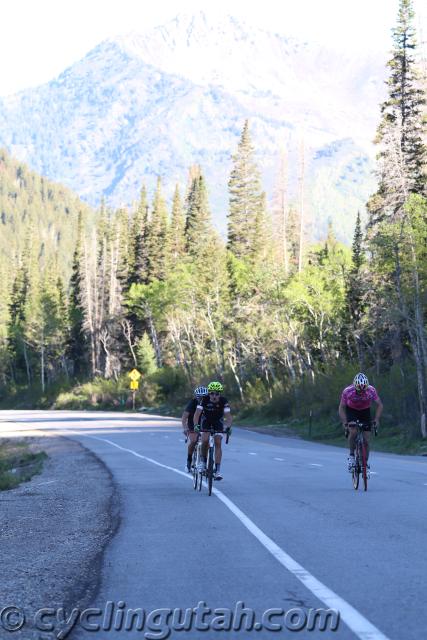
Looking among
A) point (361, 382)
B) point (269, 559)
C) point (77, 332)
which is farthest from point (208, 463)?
point (77, 332)

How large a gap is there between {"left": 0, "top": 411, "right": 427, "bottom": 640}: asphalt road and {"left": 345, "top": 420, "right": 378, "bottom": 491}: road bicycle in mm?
266

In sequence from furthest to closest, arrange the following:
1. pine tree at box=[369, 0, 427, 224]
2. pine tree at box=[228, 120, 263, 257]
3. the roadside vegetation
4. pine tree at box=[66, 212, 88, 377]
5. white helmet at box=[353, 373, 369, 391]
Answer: pine tree at box=[66, 212, 88, 377] → pine tree at box=[228, 120, 263, 257] → pine tree at box=[369, 0, 427, 224] → the roadside vegetation → white helmet at box=[353, 373, 369, 391]

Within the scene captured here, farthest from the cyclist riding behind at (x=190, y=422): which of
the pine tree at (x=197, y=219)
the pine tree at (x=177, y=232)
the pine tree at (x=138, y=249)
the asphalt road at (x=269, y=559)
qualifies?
the pine tree at (x=197, y=219)

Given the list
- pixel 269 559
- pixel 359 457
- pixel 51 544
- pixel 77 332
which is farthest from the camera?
pixel 77 332

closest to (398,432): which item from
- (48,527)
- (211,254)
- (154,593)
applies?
(48,527)

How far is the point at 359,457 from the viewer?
54.6 ft

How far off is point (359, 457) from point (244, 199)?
76279 millimetres

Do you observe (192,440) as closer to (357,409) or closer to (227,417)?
(227,417)

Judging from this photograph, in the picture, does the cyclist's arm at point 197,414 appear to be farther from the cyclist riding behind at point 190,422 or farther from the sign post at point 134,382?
the sign post at point 134,382

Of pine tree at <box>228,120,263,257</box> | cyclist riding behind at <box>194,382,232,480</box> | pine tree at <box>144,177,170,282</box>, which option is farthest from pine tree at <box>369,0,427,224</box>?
pine tree at <box>144,177,170,282</box>

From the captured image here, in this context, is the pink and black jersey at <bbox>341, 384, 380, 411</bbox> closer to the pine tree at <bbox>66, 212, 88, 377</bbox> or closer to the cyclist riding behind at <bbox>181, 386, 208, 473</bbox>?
the cyclist riding behind at <bbox>181, 386, 208, 473</bbox>

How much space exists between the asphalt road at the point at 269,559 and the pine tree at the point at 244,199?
7038cm

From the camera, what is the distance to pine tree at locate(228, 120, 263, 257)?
8944cm

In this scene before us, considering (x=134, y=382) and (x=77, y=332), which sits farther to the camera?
(x=77, y=332)
